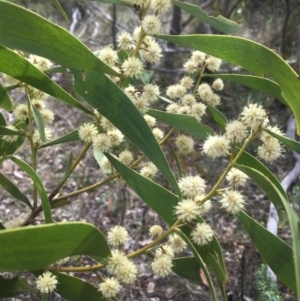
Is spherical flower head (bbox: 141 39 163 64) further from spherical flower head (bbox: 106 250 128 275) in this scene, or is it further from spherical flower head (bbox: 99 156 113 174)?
spherical flower head (bbox: 106 250 128 275)

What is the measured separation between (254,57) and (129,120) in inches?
10.7

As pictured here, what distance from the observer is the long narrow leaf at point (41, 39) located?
716mm

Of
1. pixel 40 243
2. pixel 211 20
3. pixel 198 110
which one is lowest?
pixel 40 243

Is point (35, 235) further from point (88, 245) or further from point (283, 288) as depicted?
point (283, 288)

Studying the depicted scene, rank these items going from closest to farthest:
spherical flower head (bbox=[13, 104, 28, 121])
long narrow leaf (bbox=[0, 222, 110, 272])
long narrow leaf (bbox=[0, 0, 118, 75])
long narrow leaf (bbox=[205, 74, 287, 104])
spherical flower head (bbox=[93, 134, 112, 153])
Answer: long narrow leaf (bbox=[0, 222, 110, 272]) → long narrow leaf (bbox=[0, 0, 118, 75]) → long narrow leaf (bbox=[205, 74, 287, 104]) → spherical flower head (bbox=[93, 134, 112, 153]) → spherical flower head (bbox=[13, 104, 28, 121])

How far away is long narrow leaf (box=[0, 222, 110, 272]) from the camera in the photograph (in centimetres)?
61

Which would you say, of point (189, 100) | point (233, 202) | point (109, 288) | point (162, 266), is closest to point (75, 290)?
point (109, 288)

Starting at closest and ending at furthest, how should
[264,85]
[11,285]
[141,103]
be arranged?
[264,85] < [141,103] < [11,285]

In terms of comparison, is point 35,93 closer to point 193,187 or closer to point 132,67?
point 132,67

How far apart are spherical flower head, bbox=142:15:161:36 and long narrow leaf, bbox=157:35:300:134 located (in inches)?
Result: 1.7

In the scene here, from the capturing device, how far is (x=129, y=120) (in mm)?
807

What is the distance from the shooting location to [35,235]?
622 mm

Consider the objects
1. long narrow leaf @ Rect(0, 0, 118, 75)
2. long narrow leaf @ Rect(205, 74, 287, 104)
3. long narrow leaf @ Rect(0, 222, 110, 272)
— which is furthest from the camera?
long narrow leaf @ Rect(205, 74, 287, 104)

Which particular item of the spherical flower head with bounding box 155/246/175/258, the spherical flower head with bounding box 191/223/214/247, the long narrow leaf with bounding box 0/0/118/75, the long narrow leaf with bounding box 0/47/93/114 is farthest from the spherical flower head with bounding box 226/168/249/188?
the long narrow leaf with bounding box 0/47/93/114
